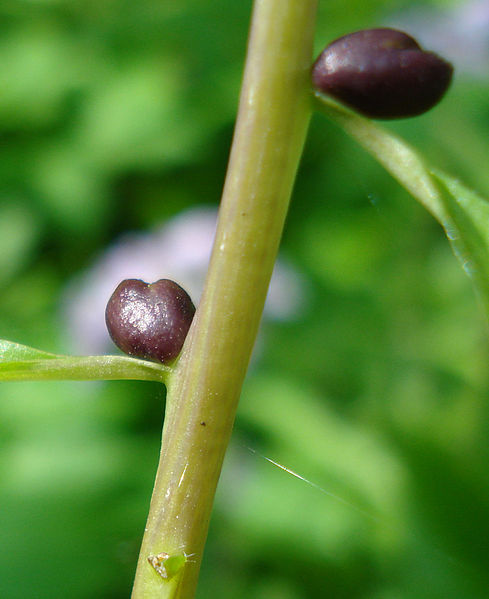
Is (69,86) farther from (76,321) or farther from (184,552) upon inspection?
(184,552)

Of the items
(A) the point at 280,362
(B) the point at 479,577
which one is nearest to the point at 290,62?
(B) the point at 479,577

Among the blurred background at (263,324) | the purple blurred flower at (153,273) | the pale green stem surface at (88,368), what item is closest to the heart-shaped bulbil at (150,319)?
the pale green stem surface at (88,368)

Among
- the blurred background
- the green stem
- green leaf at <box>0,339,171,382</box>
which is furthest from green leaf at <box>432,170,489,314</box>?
the blurred background

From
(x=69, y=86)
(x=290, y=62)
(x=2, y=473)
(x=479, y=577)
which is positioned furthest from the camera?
(x=69, y=86)

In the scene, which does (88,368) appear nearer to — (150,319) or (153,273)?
(150,319)

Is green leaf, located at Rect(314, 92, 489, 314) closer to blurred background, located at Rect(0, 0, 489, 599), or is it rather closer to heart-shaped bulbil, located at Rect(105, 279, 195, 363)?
heart-shaped bulbil, located at Rect(105, 279, 195, 363)

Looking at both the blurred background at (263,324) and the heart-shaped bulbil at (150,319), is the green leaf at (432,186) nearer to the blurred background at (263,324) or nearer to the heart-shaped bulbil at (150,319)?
the heart-shaped bulbil at (150,319)
